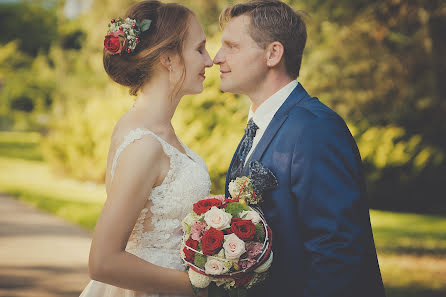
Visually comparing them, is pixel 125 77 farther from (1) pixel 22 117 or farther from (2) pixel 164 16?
(1) pixel 22 117

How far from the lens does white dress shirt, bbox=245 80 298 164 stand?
282cm

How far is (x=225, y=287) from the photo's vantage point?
7.55 ft

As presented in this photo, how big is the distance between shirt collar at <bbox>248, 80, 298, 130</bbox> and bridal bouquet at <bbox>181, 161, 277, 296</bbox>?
1.67 feet

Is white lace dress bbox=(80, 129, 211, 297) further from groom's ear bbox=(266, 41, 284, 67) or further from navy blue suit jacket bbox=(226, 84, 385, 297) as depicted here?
groom's ear bbox=(266, 41, 284, 67)

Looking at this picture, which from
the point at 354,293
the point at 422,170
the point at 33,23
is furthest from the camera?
the point at 33,23

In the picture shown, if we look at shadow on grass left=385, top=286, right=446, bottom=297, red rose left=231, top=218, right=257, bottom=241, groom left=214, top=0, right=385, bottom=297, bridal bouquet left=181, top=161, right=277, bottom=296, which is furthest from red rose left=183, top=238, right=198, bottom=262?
shadow on grass left=385, top=286, right=446, bottom=297

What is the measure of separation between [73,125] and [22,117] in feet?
84.5

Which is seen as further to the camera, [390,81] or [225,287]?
[390,81]

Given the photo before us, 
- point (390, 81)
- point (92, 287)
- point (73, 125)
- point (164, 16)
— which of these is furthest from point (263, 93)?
point (73, 125)

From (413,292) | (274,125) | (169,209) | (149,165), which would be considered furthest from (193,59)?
(413,292)

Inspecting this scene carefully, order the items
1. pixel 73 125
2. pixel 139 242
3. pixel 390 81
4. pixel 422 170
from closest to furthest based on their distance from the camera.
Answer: pixel 139 242 → pixel 422 170 → pixel 390 81 → pixel 73 125

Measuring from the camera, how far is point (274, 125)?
2.63 m

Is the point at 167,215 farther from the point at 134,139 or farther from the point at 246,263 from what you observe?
the point at 246,263

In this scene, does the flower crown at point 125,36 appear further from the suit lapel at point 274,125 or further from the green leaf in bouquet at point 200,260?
the green leaf in bouquet at point 200,260
